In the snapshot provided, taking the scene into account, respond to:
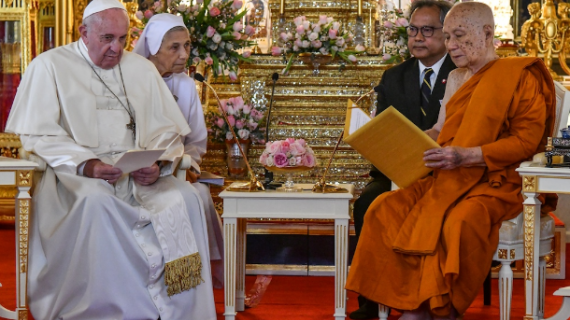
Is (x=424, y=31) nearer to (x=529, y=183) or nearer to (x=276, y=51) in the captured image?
(x=529, y=183)

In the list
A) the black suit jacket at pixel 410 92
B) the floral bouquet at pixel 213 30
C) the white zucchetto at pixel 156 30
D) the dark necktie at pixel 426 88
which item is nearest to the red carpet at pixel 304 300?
the black suit jacket at pixel 410 92

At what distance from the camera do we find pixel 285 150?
4.53 meters

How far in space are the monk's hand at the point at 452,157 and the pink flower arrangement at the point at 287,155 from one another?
68 cm

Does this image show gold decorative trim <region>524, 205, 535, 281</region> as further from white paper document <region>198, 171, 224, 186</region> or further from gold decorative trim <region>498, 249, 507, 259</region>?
white paper document <region>198, 171, 224, 186</region>

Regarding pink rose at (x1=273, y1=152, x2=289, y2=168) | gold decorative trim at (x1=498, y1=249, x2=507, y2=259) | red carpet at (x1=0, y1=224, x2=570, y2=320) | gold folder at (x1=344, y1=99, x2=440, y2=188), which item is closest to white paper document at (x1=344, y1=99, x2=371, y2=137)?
gold folder at (x1=344, y1=99, x2=440, y2=188)

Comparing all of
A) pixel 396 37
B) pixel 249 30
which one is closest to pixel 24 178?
pixel 249 30

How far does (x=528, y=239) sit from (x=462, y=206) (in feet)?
1.12

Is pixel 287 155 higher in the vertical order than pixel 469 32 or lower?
lower

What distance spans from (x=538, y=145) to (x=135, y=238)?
6.82ft

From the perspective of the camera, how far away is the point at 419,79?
5.16m

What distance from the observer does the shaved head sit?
4.30 m

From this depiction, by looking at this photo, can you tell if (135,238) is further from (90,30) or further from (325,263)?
(325,263)

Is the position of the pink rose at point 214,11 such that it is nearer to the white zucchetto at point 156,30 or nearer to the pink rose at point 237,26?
the pink rose at point 237,26

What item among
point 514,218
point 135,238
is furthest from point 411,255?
point 135,238
